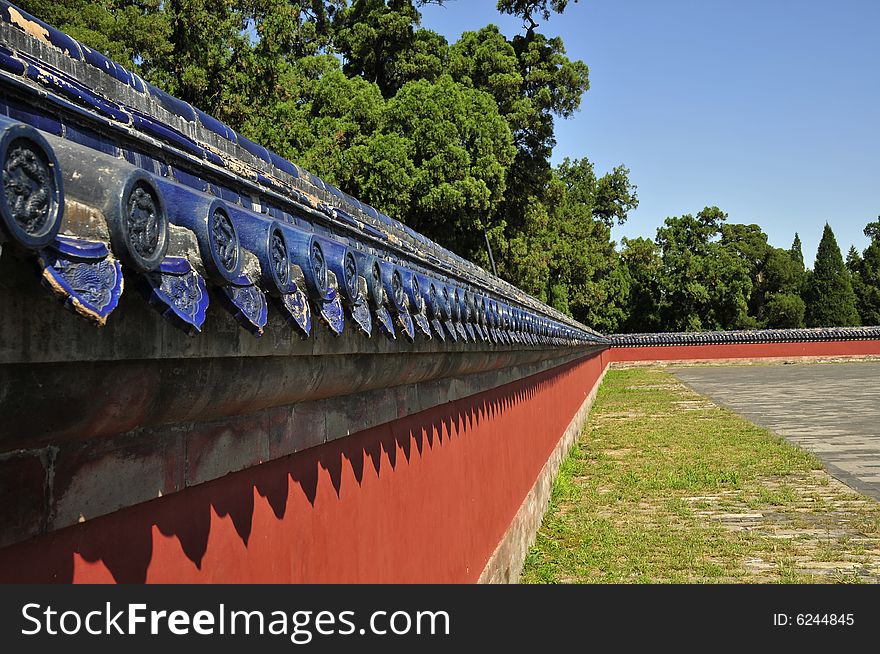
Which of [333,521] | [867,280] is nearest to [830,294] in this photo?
[867,280]

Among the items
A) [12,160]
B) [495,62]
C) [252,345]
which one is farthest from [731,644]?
[495,62]

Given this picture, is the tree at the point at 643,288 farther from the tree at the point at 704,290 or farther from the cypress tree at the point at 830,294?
the cypress tree at the point at 830,294

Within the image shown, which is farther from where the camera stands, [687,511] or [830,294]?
[830,294]

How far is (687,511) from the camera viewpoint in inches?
388

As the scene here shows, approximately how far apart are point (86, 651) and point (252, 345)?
77 centimetres

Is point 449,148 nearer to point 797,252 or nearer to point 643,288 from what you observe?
point 643,288

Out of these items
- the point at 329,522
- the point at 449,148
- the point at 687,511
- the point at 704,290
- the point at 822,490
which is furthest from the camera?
the point at 704,290

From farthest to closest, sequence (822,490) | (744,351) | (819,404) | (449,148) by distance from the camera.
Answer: (744,351)
(449,148)
(819,404)
(822,490)

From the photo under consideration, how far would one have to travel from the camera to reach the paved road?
42.7ft

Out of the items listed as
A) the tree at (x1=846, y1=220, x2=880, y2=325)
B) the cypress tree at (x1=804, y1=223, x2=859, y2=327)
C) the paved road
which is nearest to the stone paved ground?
the paved road

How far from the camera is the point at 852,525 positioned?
8.81m

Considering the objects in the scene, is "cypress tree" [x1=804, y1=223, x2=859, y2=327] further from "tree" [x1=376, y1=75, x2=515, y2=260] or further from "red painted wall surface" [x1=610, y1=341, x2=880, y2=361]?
"tree" [x1=376, y1=75, x2=515, y2=260]

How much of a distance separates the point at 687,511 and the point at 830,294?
2265 inches

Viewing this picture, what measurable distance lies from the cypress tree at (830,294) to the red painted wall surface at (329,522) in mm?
60772
